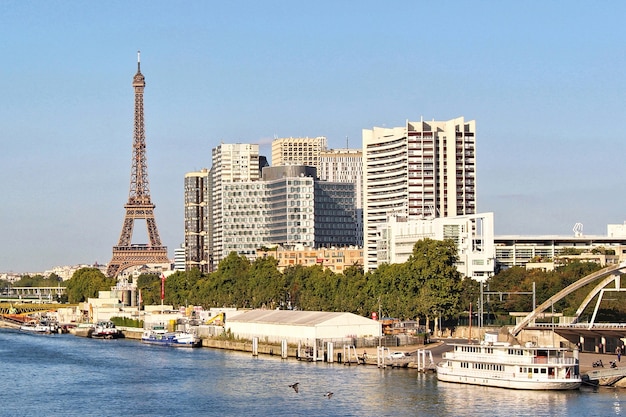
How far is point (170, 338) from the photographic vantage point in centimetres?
15462

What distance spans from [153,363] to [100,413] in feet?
130

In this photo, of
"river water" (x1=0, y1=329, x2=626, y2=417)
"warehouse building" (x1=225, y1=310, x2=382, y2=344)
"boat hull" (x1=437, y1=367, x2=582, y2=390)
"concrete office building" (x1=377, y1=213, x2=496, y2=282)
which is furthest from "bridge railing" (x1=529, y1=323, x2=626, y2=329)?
"concrete office building" (x1=377, y1=213, x2=496, y2=282)

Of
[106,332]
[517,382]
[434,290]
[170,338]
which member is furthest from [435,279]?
[106,332]

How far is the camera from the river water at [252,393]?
8100 centimetres

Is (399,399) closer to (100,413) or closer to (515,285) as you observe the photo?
(100,413)

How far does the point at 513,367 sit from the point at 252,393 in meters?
19.7

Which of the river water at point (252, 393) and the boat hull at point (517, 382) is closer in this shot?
the river water at point (252, 393)

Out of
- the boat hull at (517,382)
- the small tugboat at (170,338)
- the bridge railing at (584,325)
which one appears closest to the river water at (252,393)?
the boat hull at (517,382)

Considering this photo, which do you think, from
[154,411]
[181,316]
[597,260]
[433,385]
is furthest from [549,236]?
[154,411]

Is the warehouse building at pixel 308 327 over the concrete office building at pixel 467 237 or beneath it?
beneath

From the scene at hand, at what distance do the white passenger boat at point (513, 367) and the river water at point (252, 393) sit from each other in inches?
40.3

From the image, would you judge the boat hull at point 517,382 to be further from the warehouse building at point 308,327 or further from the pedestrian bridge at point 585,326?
the warehouse building at point 308,327

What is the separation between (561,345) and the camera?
366 feet

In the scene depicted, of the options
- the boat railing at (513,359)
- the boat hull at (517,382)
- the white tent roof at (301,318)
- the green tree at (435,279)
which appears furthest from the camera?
the green tree at (435,279)
